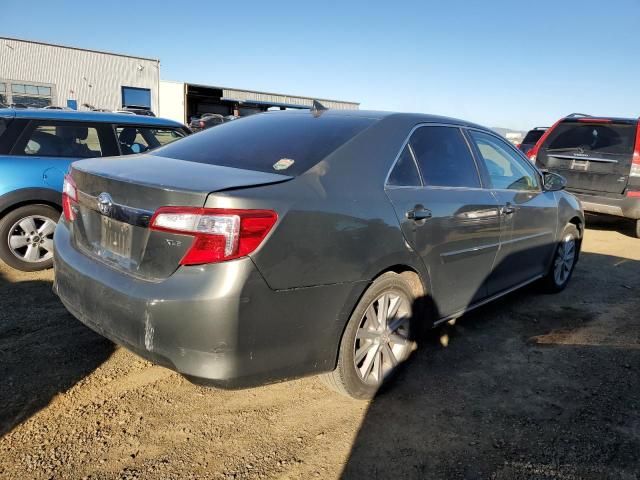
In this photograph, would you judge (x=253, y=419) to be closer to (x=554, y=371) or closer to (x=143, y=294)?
(x=143, y=294)

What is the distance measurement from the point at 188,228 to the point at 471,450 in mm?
1757

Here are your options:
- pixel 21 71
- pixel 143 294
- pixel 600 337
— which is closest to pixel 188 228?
pixel 143 294

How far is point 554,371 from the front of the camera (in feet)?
11.1

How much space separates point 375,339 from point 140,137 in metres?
3.85

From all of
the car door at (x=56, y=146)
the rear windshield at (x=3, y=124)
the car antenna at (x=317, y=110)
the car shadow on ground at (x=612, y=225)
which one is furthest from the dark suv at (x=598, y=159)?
the rear windshield at (x=3, y=124)

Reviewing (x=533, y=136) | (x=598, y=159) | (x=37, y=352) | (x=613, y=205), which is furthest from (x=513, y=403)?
(x=533, y=136)

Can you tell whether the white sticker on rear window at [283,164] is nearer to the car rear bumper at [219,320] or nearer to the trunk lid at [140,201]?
the trunk lid at [140,201]

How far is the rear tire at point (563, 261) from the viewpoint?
4.88 m

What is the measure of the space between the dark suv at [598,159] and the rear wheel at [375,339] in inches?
241

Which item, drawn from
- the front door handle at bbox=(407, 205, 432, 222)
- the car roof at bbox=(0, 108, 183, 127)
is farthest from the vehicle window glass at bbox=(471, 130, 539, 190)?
the car roof at bbox=(0, 108, 183, 127)

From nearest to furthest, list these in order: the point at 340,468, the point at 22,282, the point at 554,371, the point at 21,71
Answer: the point at 340,468, the point at 554,371, the point at 22,282, the point at 21,71

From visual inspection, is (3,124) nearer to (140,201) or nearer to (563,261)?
(140,201)

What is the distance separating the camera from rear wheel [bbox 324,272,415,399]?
264 cm

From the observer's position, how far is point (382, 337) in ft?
9.44
